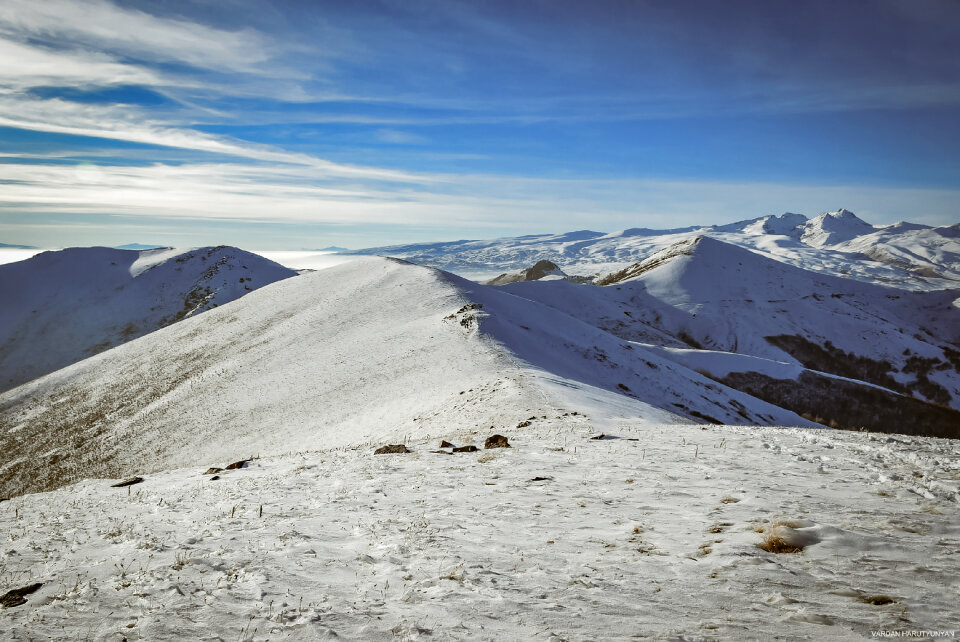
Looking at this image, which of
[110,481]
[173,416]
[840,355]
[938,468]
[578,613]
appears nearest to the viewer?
[578,613]

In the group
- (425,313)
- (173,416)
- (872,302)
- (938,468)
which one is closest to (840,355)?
(872,302)

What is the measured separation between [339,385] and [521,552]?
25.7 metres

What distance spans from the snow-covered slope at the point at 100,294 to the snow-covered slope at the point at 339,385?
126 feet

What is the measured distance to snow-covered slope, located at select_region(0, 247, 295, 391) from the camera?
259 ft

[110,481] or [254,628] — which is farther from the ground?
[254,628]

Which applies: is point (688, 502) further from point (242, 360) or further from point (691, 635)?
point (242, 360)

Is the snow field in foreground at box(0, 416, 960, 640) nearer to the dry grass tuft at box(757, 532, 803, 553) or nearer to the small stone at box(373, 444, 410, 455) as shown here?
the dry grass tuft at box(757, 532, 803, 553)

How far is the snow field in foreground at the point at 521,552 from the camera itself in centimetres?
587

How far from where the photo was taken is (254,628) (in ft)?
19.8

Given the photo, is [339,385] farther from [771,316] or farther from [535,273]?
[535,273]

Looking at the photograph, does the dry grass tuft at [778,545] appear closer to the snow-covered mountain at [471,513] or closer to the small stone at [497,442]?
the snow-covered mountain at [471,513]

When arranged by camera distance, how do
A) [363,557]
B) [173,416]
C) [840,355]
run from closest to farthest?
[363,557]
[173,416]
[840,355]

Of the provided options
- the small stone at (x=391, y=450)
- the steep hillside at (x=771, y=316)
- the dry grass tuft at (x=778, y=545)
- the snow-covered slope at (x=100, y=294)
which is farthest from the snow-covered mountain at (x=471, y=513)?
the steep hillside at (x=771, y=316)

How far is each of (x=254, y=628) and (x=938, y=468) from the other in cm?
1348
